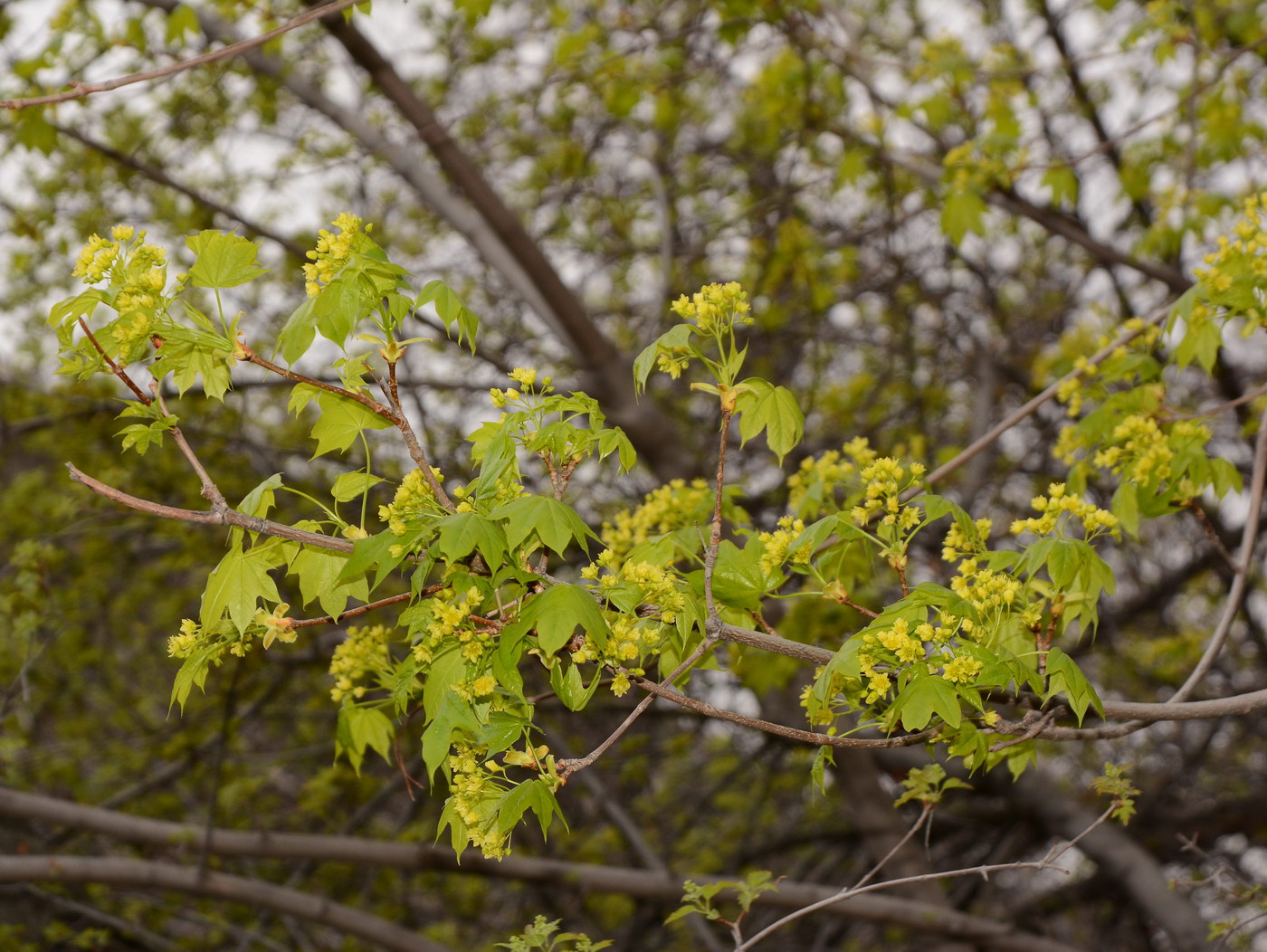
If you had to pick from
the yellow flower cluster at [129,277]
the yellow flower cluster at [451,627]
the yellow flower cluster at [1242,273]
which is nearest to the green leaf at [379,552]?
the yellow flower cluster at [451,627]

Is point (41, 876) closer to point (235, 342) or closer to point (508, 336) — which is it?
point (235, 342)

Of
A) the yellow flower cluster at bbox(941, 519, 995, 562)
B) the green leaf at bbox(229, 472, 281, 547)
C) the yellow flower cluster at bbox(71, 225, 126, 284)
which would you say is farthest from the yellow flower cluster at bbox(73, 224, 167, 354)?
the yellow flower cluster at bbox(941, 519, 995, 562)

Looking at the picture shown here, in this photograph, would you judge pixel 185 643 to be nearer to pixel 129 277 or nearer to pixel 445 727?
pixel 445 727

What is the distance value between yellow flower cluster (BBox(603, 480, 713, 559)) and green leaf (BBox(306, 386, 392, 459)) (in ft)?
2.46

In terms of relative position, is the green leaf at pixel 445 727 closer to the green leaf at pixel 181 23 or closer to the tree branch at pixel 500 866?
the tree branch at pixel 500 866

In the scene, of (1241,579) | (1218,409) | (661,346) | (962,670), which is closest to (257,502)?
(661,346)

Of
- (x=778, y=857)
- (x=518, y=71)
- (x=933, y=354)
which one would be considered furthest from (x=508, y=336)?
(x=778, y=857)

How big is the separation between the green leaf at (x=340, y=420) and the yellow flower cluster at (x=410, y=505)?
8.7 inches

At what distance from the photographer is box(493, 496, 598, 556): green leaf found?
175 centimetres

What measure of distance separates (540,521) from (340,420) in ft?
1.95

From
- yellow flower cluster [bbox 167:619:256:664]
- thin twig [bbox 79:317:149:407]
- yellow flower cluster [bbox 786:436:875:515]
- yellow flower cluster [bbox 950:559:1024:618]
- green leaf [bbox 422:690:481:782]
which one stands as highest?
thin twig [bbox 79:317:149:407]

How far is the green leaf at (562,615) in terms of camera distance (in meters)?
1.68

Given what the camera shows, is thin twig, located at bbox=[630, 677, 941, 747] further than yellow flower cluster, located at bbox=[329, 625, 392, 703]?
No

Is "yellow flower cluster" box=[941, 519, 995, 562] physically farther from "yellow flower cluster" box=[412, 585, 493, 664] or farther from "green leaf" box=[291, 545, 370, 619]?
"green leaf" box=[291, 545, 370, 619]
